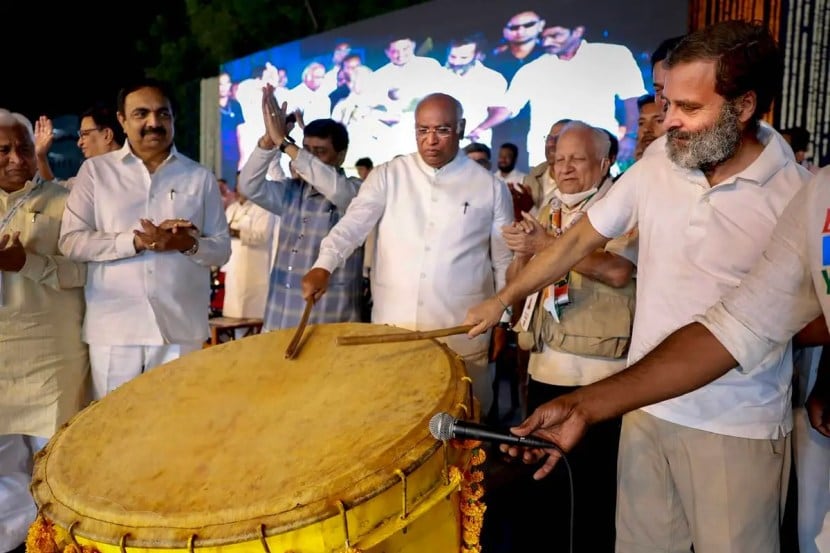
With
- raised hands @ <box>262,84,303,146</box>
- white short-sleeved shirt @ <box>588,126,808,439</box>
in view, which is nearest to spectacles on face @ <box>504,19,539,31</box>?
raised hands @ <box>262,84,303,146</box>

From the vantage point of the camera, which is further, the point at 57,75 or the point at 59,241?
the point at 57,75

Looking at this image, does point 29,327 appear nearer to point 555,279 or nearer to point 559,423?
point 555,279

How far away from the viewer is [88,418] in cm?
150

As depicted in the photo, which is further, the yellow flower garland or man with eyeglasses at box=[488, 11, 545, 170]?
man with eyeglasses at box=[488, 11, 545, 170]

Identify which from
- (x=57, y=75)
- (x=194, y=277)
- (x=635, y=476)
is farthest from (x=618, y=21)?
(x=57, y=75)

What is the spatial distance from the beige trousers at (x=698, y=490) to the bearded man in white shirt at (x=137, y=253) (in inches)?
63.7

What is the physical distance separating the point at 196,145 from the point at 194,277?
34.9ft

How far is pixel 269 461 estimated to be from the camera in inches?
49.0

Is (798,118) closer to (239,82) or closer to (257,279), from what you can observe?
(257,279)

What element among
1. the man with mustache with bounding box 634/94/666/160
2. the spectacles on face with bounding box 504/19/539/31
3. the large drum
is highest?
the spectacles on face with bounding box 504/19/539/31

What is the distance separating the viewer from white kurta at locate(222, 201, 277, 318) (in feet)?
17.5

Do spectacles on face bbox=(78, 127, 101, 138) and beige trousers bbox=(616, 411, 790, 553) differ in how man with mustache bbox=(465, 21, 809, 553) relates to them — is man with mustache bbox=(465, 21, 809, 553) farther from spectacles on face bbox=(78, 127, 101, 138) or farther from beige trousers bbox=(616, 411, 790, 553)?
spectacles on face bbox=(78, 127, 101, 138)

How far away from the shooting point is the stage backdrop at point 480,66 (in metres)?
5.40

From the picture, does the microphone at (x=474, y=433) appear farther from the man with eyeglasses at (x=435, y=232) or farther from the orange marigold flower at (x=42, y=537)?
the man with eyeglasses at (x=435, y=232)
